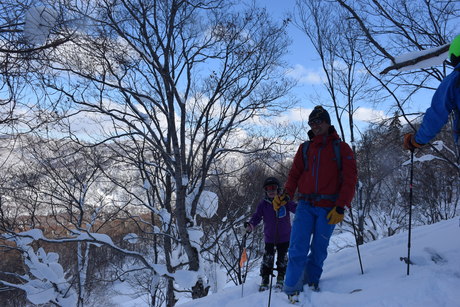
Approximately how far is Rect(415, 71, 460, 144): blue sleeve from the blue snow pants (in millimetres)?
1212

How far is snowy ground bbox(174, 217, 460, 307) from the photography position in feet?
7.48

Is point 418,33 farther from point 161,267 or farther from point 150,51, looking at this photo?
point 161,267

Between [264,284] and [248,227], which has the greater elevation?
[248,227]

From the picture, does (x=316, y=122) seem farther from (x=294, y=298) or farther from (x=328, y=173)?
(x=294, y=298)

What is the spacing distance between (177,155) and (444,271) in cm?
545

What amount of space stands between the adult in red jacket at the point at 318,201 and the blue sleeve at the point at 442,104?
76 cm

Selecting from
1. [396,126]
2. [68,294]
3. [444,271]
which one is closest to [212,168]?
[396,126]

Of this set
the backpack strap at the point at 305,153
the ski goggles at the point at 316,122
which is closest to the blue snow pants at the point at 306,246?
the backpack strap at the point at 305,153

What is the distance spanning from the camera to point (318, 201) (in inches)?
114

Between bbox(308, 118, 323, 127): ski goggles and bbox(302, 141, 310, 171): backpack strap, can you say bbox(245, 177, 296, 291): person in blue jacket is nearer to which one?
bbox(302, 141, 310, 171): backpack strap

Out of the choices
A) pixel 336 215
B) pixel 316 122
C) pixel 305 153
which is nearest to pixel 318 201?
pixel 336 215

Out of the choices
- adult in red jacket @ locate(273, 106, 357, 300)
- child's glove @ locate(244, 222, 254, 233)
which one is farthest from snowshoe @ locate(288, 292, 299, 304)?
child's glove @ locate(244, 222, 254, 233)

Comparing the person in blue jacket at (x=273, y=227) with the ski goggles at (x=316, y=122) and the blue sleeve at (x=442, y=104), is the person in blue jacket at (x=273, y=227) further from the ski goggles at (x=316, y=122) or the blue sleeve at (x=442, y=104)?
the blue sleeve at (x=442, y=104)

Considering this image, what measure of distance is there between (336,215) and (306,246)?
0.48m
